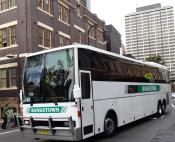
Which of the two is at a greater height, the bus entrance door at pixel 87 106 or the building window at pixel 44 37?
the building window at pixel 44 37

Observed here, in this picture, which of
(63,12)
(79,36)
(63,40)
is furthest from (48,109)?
(79,36)

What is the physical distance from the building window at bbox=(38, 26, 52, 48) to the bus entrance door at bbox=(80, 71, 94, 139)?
18808 millimetres

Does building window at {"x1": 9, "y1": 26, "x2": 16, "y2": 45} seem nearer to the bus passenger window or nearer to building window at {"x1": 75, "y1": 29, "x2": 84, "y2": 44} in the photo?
building window at {"x1": 75, "y1": 29, "x2": 84, "y2": 44}

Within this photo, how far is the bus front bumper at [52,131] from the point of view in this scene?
33.5 feet

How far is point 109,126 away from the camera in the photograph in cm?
1265

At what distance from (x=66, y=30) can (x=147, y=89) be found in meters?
18.8

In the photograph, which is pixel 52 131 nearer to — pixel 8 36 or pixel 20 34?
pixel 20 34

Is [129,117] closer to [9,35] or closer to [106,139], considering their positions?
[106,139]

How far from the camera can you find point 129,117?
14.7m

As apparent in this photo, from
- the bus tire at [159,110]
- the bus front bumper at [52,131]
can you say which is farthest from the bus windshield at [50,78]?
the bus tire at [159,110]

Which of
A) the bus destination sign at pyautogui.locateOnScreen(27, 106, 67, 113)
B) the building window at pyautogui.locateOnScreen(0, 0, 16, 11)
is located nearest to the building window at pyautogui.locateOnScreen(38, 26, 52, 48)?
the building window at pyautogui.locateOnScreen(0, 0, 16, 11)

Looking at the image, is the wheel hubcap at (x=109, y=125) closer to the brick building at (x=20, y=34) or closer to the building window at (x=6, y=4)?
the brick building at (x=20, y=34)

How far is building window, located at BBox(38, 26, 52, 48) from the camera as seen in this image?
96.9 ft

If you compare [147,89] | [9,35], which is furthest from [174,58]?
[147,89]
